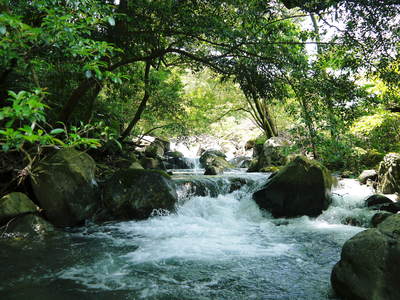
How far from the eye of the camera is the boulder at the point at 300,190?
26.2 ft

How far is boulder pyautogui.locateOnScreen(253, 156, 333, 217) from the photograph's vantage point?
7.98m

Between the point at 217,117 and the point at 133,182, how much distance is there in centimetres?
1365

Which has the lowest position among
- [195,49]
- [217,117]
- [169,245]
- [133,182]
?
[169,245]

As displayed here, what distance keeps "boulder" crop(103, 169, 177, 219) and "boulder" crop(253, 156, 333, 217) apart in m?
2.99

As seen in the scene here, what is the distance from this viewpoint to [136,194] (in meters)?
7.52

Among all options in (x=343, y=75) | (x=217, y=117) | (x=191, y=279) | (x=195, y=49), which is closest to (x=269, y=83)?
(x=343, y=75)

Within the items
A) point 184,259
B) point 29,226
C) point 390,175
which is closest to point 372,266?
point 184,259

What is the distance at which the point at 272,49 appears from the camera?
6316 millimetres

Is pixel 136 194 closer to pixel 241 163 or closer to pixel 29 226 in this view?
pixel 29 226

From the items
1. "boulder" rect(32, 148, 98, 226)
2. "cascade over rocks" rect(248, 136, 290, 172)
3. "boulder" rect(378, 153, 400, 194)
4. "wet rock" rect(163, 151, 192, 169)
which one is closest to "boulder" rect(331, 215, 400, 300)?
"boulder" rect(32, 148, 98, 226)

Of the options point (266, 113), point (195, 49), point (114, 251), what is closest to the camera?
point (114, 251)

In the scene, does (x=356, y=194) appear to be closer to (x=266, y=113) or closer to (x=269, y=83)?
(x=269, y=83)

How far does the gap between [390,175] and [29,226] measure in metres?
10.7

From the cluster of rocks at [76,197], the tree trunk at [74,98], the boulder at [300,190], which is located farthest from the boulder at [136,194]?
the boulder at [300,190]
